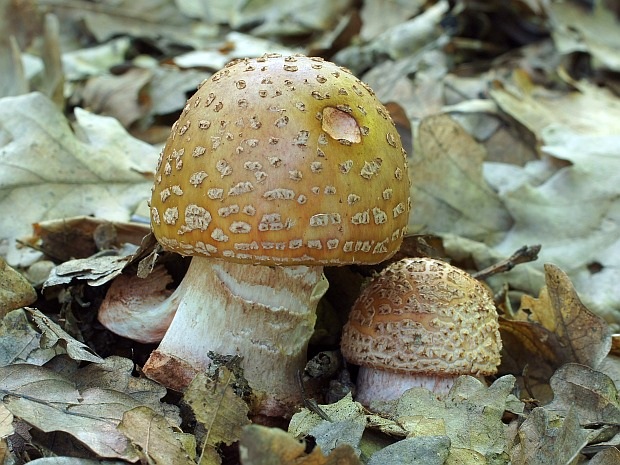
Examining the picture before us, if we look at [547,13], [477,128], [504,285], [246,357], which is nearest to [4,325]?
[246,357]

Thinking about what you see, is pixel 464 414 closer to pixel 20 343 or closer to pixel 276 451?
pixel 276 451

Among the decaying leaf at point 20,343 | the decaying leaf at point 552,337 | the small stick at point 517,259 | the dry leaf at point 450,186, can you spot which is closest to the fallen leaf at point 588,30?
the dry leaf at point 450,186

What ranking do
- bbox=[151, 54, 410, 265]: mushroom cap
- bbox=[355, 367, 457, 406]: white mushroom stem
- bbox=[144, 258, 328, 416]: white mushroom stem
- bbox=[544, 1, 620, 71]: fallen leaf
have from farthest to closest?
1. bbox=[544, 1, 620, 71]: fallen leaf
2. bbox=[355, 367, 457, 406]: white mushroom stem
3. bbox=[144, 258, 328, 416]: white mushroom stem
4. bbox=[151, 54, 410, 265]: mushroom cap

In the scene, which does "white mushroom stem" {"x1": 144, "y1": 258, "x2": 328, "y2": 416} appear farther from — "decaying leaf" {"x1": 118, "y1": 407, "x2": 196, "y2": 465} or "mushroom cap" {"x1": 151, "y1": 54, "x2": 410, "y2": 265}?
"decaying leaf" {"x1": 118, "y1": 407, "x2": 196, "y2": 465}

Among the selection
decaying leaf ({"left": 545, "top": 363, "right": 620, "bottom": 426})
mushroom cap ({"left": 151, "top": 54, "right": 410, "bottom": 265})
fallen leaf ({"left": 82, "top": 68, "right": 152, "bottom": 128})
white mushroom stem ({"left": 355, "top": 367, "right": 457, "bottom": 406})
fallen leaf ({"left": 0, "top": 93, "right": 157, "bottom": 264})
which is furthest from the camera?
fallen leaf ({"left": 82, "top": 68, "right": 152, "bottom": 128})

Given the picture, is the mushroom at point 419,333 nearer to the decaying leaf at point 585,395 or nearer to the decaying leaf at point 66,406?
the decaying leaf at point 585,395

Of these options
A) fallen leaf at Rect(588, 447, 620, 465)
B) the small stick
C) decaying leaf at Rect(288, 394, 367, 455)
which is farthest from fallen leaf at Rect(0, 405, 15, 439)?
the small stick
